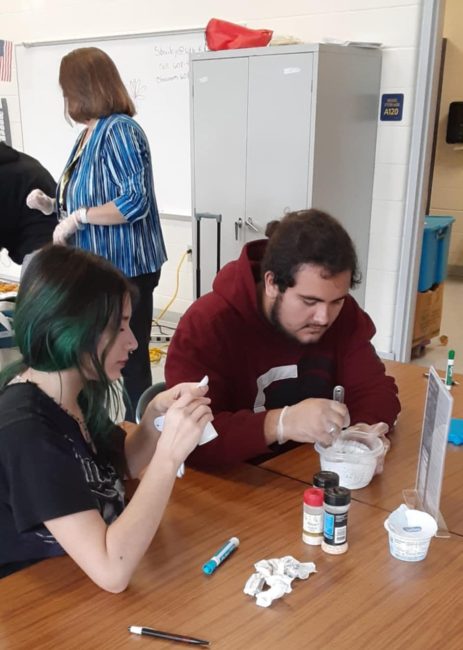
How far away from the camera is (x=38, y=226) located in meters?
2.72

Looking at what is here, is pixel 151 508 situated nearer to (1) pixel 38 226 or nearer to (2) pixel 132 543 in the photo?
(2) pixel 132 543

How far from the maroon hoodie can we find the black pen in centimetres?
50

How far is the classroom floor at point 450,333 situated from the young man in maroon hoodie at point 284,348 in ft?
5.36

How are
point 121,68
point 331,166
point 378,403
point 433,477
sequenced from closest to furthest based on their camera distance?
point 433,477
point 378,403
point 331,166
point 121,68

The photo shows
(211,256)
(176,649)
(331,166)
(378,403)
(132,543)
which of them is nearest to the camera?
(176,649)

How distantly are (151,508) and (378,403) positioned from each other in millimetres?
739

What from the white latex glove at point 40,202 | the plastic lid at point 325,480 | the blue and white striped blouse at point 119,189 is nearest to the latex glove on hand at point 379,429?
the plastic lid at point 325,480

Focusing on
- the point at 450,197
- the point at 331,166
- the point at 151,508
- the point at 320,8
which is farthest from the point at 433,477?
the point at 450,197

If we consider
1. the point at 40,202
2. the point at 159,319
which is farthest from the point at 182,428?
the point at 159,319

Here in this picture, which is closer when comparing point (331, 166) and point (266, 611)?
point (266, 611)

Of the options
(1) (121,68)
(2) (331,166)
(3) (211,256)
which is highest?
(1) (121,68)

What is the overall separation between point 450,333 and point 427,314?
764mm

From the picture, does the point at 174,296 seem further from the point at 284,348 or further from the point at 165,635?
the point at 165,635

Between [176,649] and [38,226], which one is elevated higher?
[38,226]
